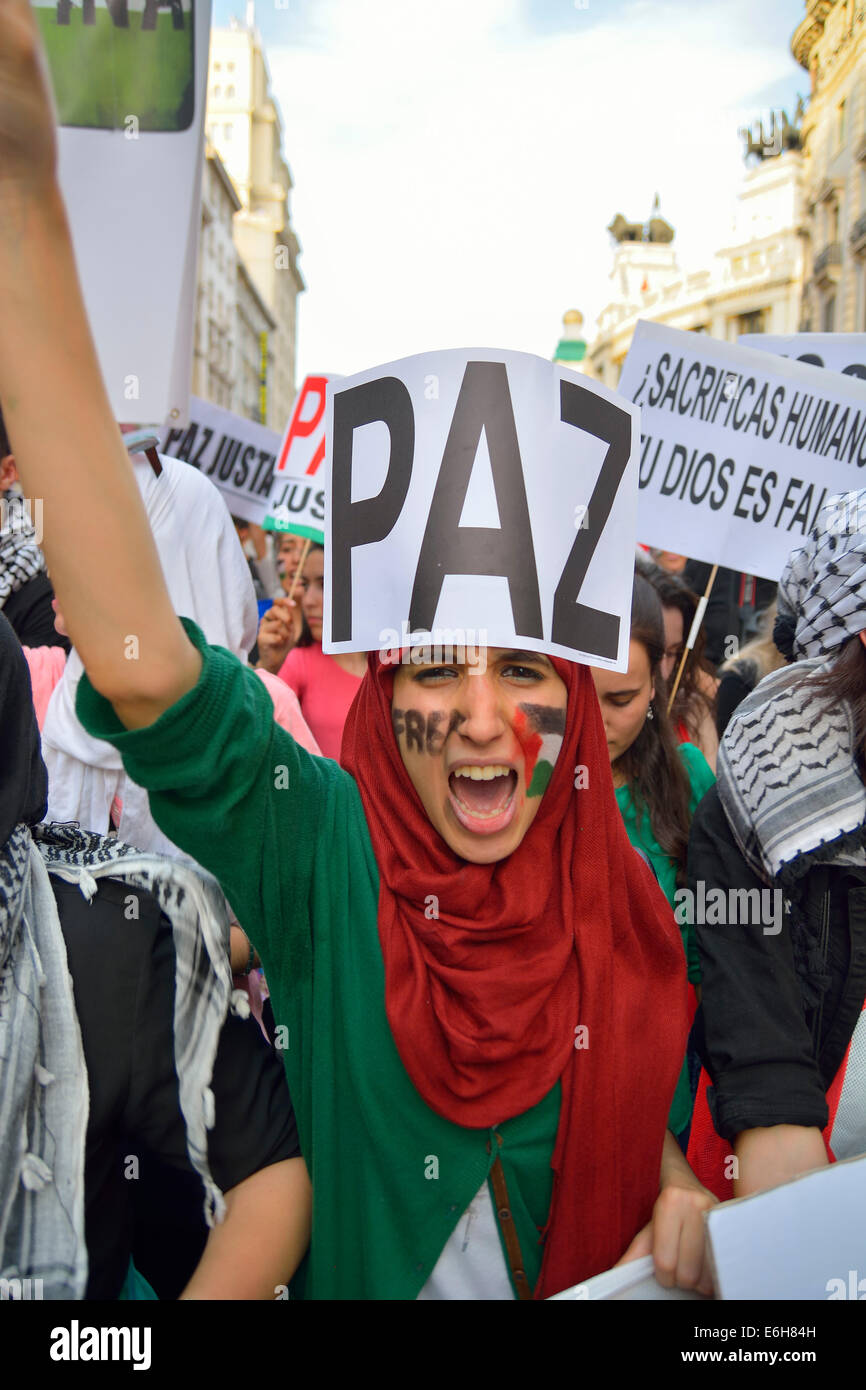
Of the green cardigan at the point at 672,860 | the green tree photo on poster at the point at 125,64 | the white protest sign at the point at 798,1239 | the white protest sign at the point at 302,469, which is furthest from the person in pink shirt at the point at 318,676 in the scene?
the white protest sign at the point at 798,1239

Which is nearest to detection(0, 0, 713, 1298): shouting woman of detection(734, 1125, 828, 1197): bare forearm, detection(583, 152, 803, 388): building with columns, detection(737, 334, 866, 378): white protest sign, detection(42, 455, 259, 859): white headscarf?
detection(734, 1125, 828, 1197): bare forearm

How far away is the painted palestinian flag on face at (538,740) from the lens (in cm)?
170

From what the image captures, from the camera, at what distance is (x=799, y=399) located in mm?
3971

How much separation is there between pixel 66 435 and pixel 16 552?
198 cm

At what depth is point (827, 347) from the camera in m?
4.68

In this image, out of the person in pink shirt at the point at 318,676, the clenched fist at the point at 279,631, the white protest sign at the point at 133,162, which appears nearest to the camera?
the white protest sign at the point at 133,162

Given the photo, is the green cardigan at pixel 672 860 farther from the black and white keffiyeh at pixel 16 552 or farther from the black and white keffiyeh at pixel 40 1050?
the black and white keffiyeh at pixel 16 552

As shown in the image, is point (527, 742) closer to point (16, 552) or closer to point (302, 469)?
point (16, 552)

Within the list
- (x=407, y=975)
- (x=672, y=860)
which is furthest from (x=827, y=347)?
(x=407, y=975)

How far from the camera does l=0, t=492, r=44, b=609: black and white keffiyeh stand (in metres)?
2.91

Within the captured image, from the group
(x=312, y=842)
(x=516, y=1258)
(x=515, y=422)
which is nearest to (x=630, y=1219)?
(x=516, y=1258)

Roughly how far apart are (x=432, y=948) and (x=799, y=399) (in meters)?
2.98

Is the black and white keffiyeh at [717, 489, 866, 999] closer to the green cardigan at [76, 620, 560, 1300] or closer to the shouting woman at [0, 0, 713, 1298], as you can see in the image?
the shouting woman at [0, 0, 713, 1298]
